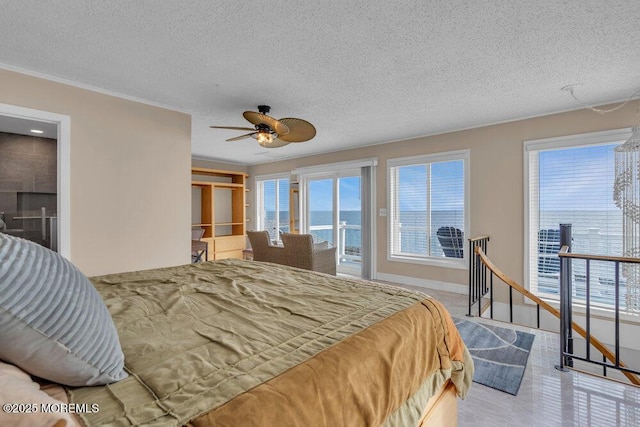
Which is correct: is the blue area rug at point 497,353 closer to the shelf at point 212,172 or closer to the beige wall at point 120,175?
the beige wall at point 120,175

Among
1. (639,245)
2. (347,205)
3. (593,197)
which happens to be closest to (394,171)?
(347,205)

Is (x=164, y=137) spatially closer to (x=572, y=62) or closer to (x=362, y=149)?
(x=362, y=149)

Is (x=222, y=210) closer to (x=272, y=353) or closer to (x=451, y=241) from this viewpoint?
(x=451, y=241)

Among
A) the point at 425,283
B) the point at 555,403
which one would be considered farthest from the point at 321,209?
the point at 555,403

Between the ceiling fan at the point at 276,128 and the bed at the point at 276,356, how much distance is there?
5.57 ft

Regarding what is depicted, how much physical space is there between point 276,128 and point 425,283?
3461mm

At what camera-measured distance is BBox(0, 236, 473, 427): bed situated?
672 mm

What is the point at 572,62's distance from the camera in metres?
2.43

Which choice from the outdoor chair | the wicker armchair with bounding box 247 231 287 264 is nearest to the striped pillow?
the wicker armchair with bounding box 247 231 287 264

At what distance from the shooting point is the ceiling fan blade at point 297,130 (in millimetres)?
2871

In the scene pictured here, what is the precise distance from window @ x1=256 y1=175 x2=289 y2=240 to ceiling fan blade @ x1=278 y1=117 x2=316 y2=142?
3664 mm

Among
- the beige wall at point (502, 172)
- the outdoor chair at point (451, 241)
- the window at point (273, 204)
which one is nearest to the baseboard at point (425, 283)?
the beige wall at point (502, 172)

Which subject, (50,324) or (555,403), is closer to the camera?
(50,324)

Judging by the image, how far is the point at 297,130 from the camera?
3.06 m
